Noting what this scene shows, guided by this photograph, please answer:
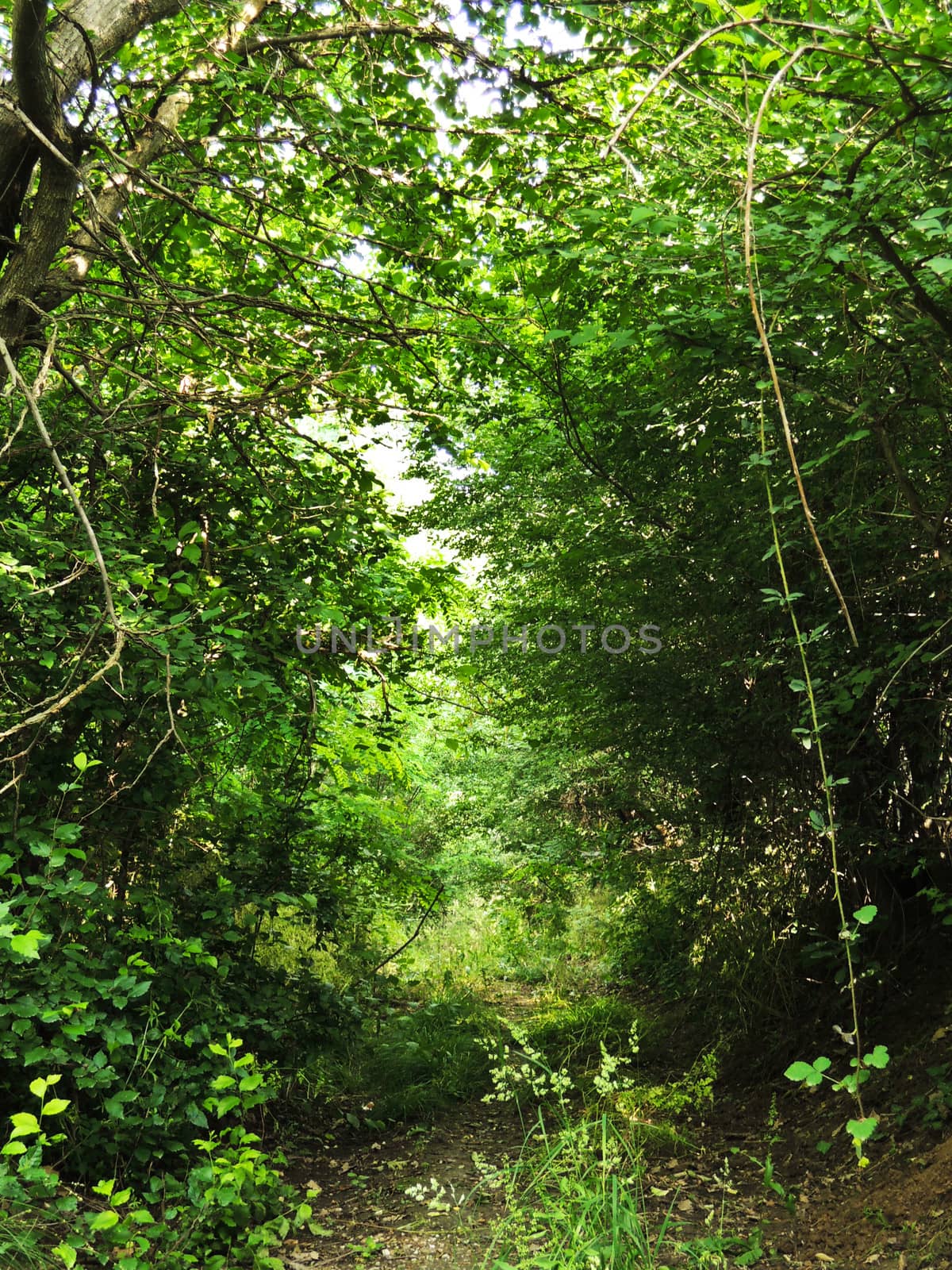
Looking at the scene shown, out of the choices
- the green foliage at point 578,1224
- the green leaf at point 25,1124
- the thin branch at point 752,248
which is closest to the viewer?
the thin branch at point 752,248

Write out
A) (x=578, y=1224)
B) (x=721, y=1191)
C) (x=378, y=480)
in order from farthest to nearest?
(x=378, y=480) < (x=721, y=1191) < (x=578, y=1224)

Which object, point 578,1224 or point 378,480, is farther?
point 378,480

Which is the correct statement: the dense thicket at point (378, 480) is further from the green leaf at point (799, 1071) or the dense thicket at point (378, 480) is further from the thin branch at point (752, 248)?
the green leaf at point (799, 1071)

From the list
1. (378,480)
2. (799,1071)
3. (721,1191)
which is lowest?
(721,1191)

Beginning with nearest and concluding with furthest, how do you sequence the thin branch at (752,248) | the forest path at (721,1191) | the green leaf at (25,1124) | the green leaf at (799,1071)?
the thin branch at (752,248)
the green leaf at (799,1071)
the green leaf at (25,1124)
the forest path at (721,1191)

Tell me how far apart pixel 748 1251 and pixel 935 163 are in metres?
3.17

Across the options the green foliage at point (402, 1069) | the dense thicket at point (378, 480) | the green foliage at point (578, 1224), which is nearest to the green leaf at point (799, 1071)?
the dense thicket at point (378, 480)

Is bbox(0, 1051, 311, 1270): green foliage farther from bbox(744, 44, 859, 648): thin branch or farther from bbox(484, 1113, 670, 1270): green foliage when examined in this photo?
bbox(744, 44, 859, 648): thin branch

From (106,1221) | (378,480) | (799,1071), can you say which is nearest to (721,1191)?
(106,1221)

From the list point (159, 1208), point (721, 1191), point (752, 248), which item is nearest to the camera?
point (752, 248)

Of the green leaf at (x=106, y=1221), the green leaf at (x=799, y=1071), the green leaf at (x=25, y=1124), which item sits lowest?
the green leaf at (x=106, y=1221)

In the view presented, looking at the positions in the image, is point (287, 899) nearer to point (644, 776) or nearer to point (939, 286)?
point (644, 776)

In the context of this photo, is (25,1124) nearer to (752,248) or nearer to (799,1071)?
(799,1071)

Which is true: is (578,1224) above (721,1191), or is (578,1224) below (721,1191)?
above
